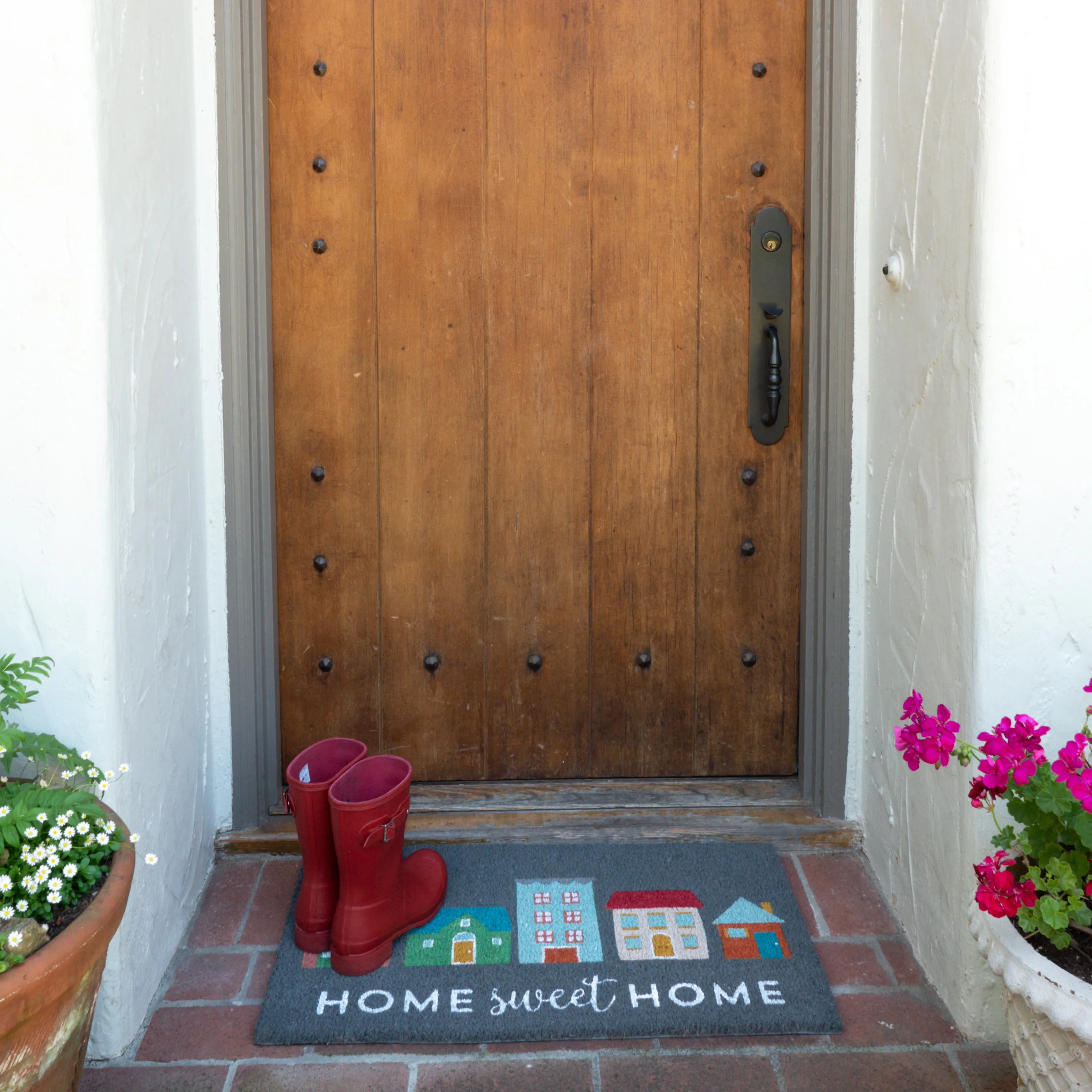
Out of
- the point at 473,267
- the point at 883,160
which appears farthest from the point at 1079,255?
the point at 473,267

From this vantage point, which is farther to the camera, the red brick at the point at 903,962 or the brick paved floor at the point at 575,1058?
the red brick at the point at 903,962

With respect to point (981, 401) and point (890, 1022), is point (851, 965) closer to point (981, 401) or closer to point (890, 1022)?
point (890, 1022)

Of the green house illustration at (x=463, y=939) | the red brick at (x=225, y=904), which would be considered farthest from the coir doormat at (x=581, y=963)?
the red brick at (x=225, y=904)

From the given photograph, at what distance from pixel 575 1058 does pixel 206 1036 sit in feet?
1.82

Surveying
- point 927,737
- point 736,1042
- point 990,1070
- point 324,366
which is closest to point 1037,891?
point 927,737

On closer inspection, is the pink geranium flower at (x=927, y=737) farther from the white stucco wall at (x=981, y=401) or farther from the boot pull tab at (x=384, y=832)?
the boot pull tab at (x=384, y=832)

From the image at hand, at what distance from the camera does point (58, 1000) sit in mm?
1185

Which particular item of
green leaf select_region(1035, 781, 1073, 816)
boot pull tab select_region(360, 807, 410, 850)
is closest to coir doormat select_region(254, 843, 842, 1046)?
boot pull tab select_region(360, 807, 410, 850)

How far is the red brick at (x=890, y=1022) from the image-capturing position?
62.1 inches

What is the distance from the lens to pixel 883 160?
1.88m

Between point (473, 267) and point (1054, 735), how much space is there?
1302 millimetres

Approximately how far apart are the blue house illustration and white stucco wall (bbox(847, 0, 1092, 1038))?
0.55m

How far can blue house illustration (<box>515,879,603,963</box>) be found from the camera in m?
1.74

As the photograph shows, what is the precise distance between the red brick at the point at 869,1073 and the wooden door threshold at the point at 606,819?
0.55 m
